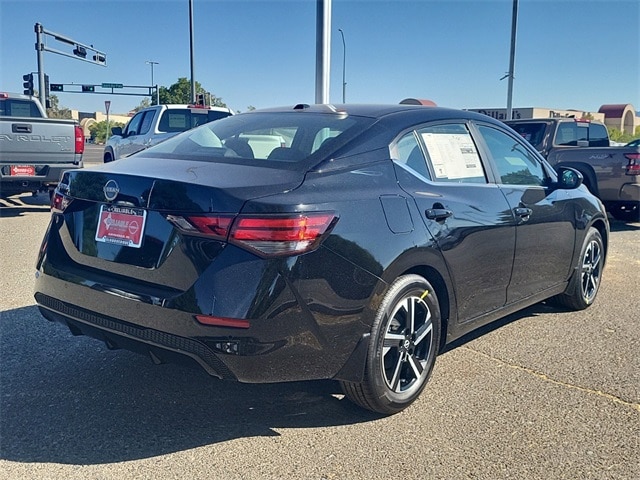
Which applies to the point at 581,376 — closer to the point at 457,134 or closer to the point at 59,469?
the point at 457,134

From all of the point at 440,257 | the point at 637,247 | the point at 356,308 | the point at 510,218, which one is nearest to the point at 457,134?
the point at 510,218

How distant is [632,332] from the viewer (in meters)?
4.78

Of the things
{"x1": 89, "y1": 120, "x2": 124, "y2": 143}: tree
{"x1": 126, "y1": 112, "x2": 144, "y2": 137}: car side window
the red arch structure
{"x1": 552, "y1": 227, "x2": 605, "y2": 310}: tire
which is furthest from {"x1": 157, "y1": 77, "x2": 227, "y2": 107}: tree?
{"x1": 552, "y1": 227, "x2": 605, "y2": 310}: tire

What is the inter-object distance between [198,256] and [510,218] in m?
2.25

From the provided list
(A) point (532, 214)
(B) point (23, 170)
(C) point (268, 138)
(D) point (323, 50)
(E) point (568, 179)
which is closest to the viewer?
(C) point (268, 138)

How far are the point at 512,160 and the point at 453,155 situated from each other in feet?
2.66

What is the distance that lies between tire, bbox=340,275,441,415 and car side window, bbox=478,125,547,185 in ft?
4.31

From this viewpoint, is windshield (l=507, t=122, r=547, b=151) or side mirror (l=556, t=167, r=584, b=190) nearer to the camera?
side mirror (l=556, t=167, r=584, b=190)

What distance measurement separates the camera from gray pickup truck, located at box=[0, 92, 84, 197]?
9258 mm

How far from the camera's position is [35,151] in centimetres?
951

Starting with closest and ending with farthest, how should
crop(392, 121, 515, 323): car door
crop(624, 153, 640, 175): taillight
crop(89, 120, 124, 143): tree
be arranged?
1. crop(392, 121, 515, 323): car door
2. crop(624, 153, 640, 175): taillight
3. crop(89, 120, 124, 143): tree

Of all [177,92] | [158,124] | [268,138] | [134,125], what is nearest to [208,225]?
[268,138]

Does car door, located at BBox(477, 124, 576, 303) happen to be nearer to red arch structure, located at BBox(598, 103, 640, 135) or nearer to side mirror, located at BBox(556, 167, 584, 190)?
side mirror, located at BBox(556, 167, 584, 190)

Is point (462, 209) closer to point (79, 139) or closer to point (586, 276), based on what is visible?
point (586, 276)
